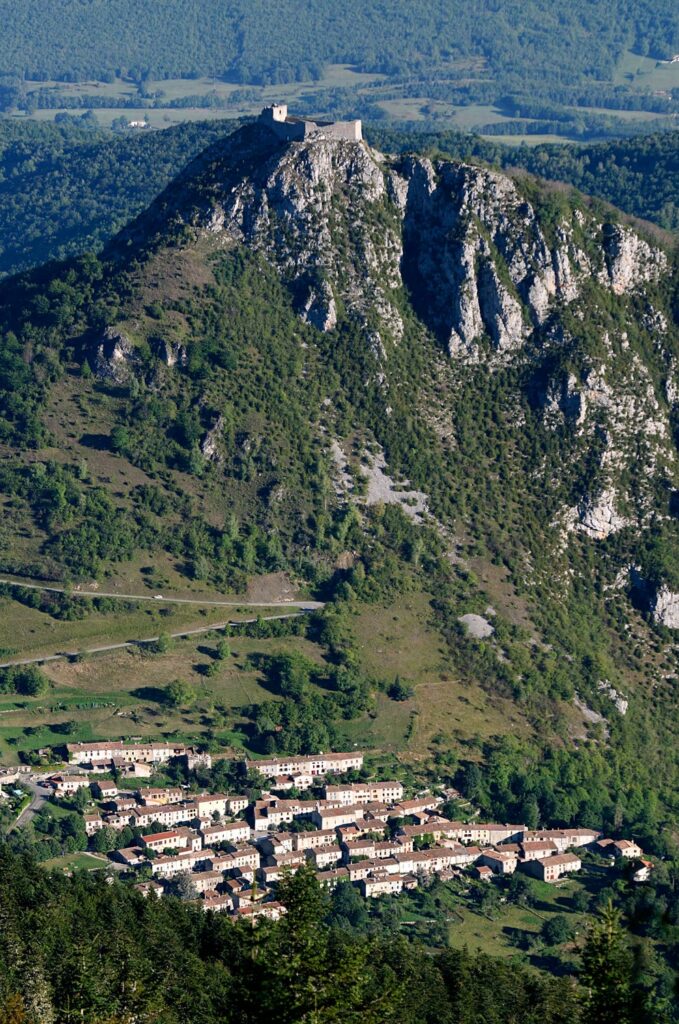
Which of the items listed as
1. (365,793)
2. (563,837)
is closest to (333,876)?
(365,793)

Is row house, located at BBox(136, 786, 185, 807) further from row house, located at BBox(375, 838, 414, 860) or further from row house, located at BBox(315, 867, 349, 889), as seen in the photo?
row house, located at BBox(375, 838, 414, 860)

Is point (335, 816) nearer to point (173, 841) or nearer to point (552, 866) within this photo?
point (173, 841)

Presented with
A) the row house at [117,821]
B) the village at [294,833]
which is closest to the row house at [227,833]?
the village at [294,833]

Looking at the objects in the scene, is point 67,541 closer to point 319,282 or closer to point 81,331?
point 81,331

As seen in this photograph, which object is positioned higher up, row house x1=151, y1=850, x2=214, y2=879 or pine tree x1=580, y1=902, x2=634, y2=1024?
pine tree x1=580, y1=902, x2=634, y2=1024

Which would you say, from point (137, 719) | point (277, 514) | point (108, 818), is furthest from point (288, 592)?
point (108, 818)

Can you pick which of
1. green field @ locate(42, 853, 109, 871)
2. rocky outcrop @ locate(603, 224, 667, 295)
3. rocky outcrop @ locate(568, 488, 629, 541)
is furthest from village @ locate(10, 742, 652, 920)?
rocky outcrop @ locate(603, 224, 667, 295)
